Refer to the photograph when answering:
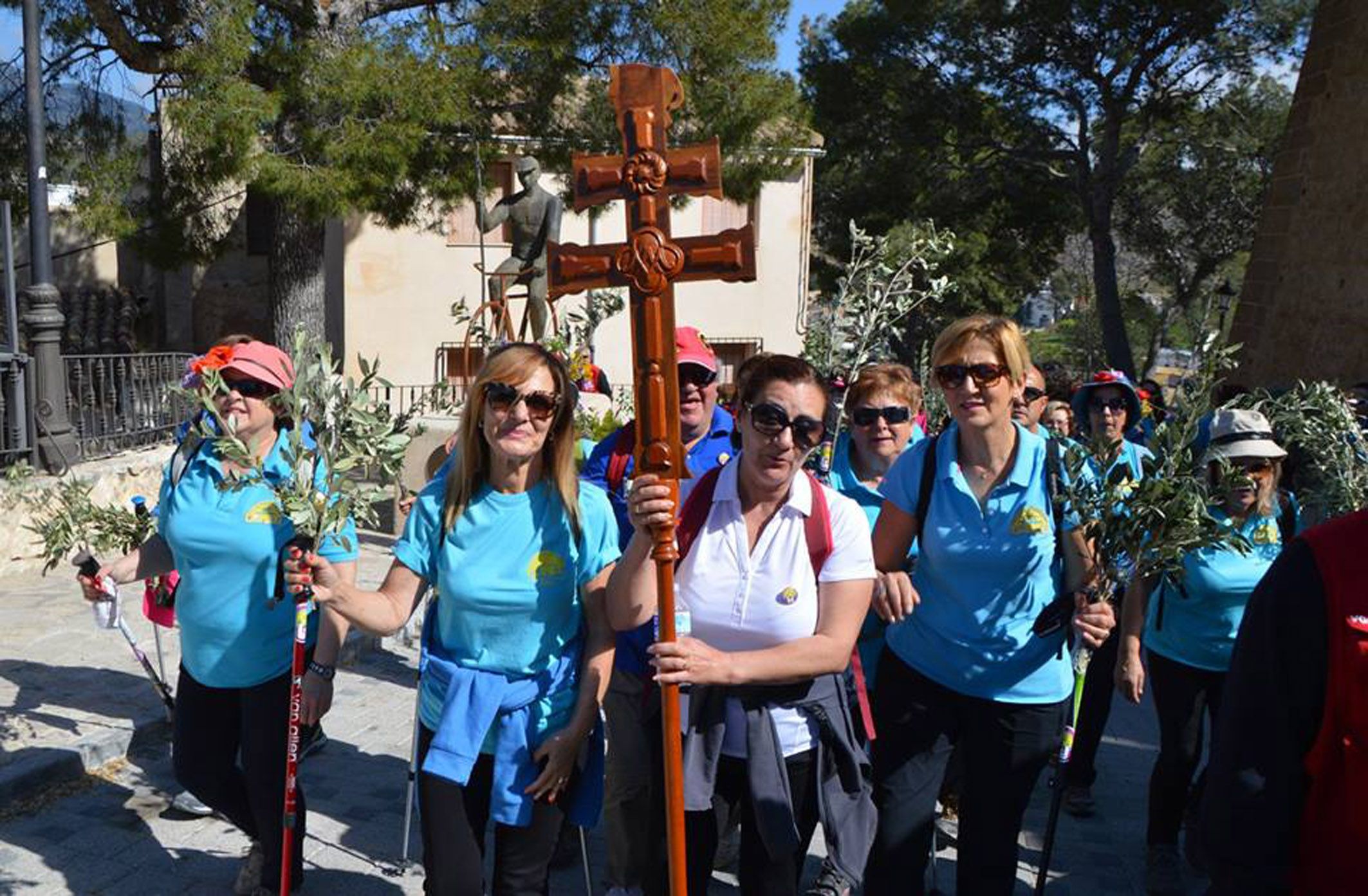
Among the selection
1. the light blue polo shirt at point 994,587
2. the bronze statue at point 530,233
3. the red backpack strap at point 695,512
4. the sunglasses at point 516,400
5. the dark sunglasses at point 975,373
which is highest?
the bronze statue at point 530,233

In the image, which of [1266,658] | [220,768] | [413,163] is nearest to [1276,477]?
[1266,658]

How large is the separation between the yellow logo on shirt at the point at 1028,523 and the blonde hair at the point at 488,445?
1.13 m

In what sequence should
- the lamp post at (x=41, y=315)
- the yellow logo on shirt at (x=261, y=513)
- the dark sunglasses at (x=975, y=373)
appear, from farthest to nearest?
the lamp post at (x=41, y=315) < the yellow logo on shirt at (x=261, y=513) < the dark sunglasses at (x=975, y=373)

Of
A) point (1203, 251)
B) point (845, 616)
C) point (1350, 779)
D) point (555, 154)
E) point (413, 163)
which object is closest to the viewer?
point (1350, 779)

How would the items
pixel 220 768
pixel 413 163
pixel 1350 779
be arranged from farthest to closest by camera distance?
pixel 413 163 < pixel 220 768 < pixel 1350 779

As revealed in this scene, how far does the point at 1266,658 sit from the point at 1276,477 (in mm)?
2499

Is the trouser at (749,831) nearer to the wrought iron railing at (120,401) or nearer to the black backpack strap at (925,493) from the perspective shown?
the black backpack strap at (925,493)

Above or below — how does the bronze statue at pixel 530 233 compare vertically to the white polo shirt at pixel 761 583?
above

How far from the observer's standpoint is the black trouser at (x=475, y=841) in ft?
9.17

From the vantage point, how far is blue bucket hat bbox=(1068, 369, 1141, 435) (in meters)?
5.09

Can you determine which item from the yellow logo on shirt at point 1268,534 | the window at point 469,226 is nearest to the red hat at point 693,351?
the yellow logo on shirt at point 1268,534

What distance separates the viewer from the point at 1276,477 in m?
3.94

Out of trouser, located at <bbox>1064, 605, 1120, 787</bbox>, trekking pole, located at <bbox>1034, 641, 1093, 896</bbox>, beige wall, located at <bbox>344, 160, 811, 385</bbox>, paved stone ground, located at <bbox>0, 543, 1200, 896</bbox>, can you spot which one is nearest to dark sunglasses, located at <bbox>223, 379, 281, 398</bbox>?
paved stone ground, located at <bbox>0, 543, 1200, 896</bbox>

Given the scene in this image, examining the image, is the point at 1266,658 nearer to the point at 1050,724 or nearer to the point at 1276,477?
the point at 1050,724
